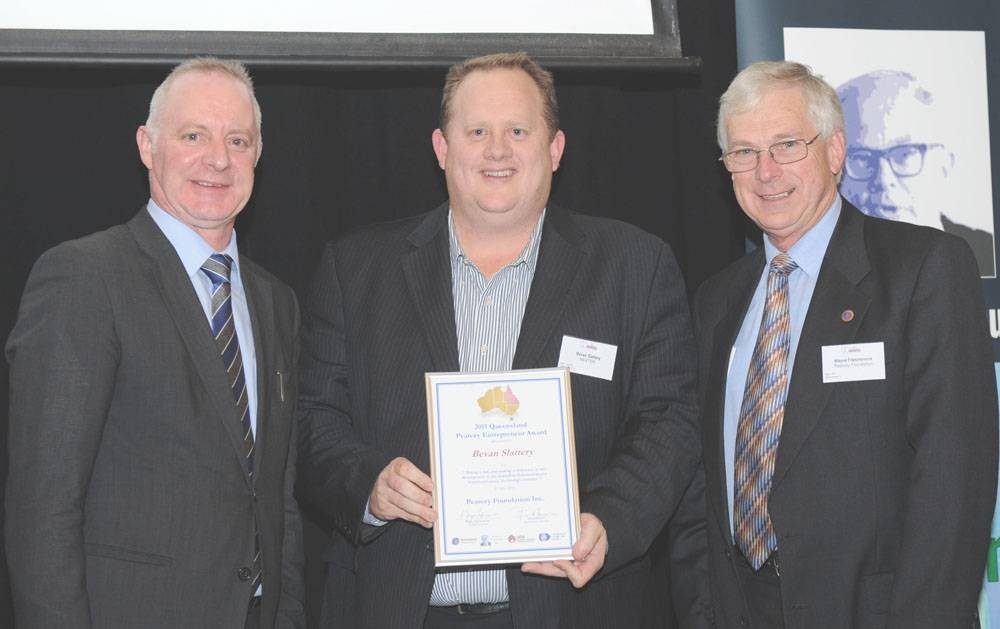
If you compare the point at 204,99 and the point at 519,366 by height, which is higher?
the point at 204,99

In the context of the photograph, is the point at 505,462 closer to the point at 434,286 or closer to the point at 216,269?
the point at 434,286

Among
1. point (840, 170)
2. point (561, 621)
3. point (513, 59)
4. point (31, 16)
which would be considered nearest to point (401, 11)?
point (513, 59)

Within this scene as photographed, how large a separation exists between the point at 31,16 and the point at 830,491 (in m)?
2.97

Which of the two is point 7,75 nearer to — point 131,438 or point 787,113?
point 131,438

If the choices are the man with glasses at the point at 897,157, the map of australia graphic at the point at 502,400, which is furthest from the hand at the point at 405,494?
the man with glasses at the point at 897,157

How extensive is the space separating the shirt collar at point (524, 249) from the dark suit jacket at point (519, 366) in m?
0.03

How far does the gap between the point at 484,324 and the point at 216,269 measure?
803 mm

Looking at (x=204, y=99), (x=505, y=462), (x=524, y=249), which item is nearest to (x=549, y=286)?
(x=524, y=249)

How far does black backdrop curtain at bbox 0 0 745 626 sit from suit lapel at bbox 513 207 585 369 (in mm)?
951

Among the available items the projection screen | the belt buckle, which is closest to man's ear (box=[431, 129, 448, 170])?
the projection screen

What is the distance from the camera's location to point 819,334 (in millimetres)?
2949

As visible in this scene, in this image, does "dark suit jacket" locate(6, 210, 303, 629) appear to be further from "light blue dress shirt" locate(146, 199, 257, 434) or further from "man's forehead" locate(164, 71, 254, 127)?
"man's forehead" locate(164, 71, 254, 127)

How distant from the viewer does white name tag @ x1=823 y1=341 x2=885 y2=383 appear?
2.87m

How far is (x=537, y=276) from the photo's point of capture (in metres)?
3.11
